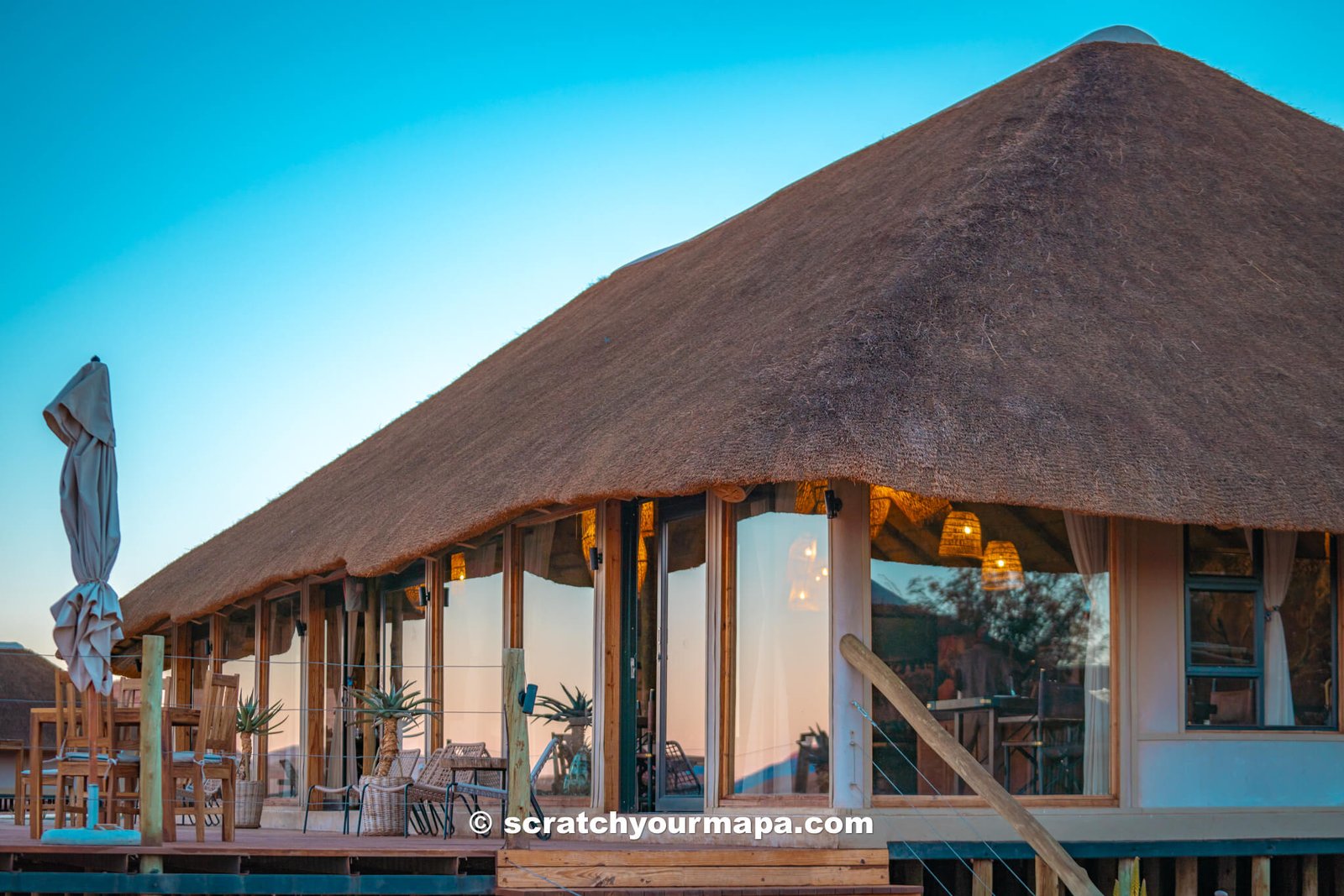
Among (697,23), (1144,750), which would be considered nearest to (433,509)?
(1144,750)

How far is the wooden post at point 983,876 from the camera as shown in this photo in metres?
7.96

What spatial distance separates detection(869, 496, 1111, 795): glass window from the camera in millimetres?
8047

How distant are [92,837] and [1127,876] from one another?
527cm

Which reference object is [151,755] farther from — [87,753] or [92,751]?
[87,753]

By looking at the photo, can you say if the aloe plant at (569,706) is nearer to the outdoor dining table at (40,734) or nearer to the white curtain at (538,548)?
the white curtain at (538,548)

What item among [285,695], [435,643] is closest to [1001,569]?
[435,643]

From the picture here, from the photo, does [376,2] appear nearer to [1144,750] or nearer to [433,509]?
[433,509]

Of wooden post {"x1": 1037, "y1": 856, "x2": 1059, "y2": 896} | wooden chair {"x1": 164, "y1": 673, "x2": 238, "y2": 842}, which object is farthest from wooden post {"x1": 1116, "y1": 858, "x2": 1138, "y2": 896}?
wooden chair {"x1": 164, "y1": 673, "x2": 238, "y2": 842}

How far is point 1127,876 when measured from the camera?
7988 millimetres

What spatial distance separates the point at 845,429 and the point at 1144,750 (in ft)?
8.91

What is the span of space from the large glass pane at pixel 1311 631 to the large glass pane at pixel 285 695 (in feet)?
27.6

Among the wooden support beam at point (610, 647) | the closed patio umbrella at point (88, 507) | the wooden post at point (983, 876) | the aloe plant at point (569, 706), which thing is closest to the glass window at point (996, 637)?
the wooden post at point (983, 876)

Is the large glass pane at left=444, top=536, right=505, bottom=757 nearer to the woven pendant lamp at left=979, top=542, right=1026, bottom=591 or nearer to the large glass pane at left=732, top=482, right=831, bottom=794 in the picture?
the large glass pane at left=732, top=482, right=831, bottom=794

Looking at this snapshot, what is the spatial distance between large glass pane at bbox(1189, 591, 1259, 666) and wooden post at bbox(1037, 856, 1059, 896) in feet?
5.01
